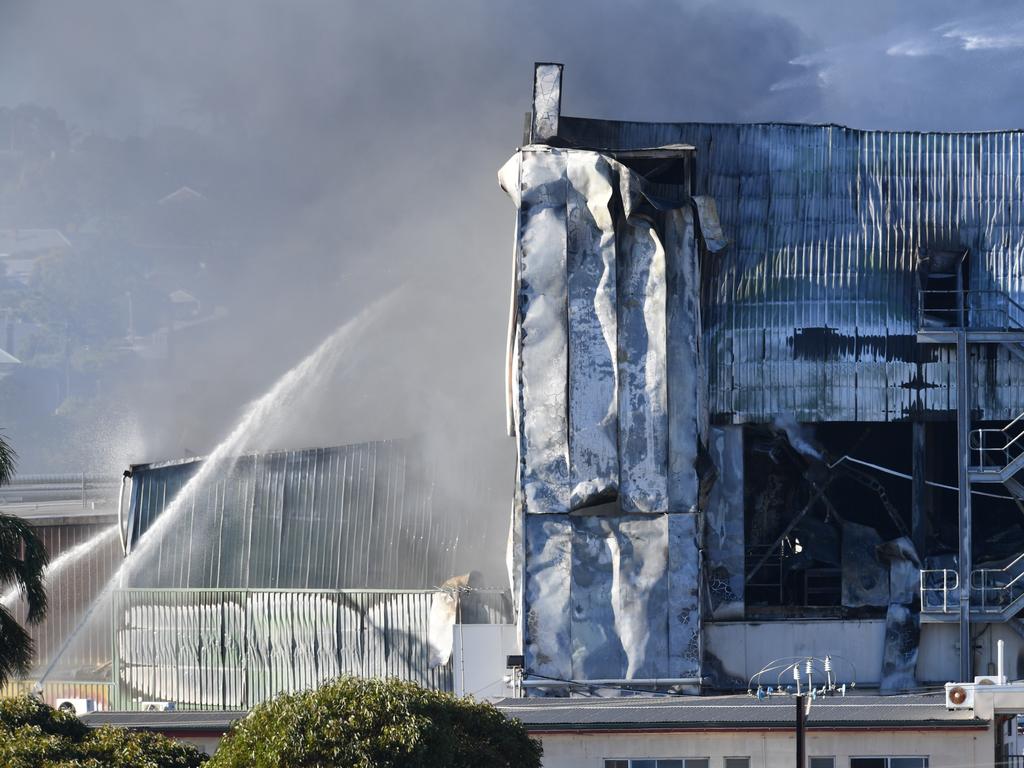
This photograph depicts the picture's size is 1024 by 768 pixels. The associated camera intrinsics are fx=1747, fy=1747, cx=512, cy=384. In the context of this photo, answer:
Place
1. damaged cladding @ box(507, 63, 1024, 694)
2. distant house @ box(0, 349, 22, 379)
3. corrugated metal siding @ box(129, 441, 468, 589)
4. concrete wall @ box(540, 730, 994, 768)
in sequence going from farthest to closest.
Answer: distant house @ box(0, 349, 22, 379)
corrugated metal siding @ box(129, 441, 468, 589)
damaged cladding @ box(507, 63, 1024, 694)
concrete wall @ box(540, 730, 994, 768)

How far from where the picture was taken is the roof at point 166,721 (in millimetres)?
32156

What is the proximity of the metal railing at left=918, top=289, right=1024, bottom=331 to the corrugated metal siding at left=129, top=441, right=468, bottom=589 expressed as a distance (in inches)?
509

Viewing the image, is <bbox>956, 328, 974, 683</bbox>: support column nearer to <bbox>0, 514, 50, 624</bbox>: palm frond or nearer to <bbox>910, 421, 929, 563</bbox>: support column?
<bbox>910, 421, 929, 563</bbox>: support column

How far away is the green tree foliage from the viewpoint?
2448 centimetres

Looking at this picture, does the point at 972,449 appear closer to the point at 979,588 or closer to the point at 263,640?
the point at 979,588

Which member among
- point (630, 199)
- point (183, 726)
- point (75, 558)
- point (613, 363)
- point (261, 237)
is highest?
point (261, 237)

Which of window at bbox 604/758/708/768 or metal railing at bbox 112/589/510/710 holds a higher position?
metal railing at bbox 112/589/510/710

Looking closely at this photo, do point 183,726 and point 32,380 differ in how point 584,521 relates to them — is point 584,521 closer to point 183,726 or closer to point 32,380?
point 183,726

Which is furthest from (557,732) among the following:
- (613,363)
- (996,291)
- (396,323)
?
(396,323)

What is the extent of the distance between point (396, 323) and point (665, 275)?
20348 millimetres

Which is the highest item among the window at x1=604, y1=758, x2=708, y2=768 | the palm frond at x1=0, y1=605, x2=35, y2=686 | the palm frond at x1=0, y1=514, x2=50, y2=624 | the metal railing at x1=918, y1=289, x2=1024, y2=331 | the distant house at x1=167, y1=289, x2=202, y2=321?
the distant house at x1=167, y1=289, x2=202, y2=321

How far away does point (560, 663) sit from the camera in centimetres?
3850

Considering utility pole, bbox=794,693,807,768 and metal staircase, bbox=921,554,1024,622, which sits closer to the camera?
utility pole, bbox=794,693,807,768

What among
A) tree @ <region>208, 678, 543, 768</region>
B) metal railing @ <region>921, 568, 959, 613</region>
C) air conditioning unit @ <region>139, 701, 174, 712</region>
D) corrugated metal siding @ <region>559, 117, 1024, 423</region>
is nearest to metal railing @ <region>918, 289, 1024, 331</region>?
corrugated metal siding @ <region>559, 117, 1024, 423</region>
